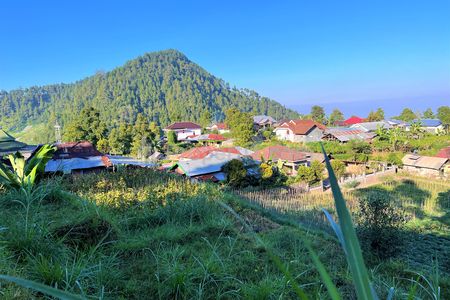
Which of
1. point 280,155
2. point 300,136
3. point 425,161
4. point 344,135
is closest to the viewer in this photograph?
point 425,161

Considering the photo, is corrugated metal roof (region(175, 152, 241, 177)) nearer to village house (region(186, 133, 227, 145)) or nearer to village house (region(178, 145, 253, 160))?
village house (region(178, 145, 253, 160))

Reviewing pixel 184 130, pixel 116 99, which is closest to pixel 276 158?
pixel 184 130

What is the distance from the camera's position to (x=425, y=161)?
845 inches

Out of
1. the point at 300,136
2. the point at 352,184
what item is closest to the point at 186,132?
the point at 300,136

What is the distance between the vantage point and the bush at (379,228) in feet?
16.3

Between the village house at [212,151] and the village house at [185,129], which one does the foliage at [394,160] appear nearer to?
the village house at [212,151]

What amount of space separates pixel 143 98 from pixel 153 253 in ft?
277

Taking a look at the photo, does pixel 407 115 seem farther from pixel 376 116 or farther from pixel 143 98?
pixel 143 98

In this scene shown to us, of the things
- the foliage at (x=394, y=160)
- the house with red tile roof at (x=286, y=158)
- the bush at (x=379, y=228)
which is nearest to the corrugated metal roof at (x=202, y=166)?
the house with red tile roof at (x=286, y=158)

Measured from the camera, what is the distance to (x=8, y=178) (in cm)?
411

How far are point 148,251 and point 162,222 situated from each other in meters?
0.92

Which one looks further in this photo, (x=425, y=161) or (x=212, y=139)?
(x=212, y=139)

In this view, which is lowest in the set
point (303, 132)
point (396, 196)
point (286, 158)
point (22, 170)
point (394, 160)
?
point (396, 196)

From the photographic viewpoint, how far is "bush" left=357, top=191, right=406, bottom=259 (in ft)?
16.3
